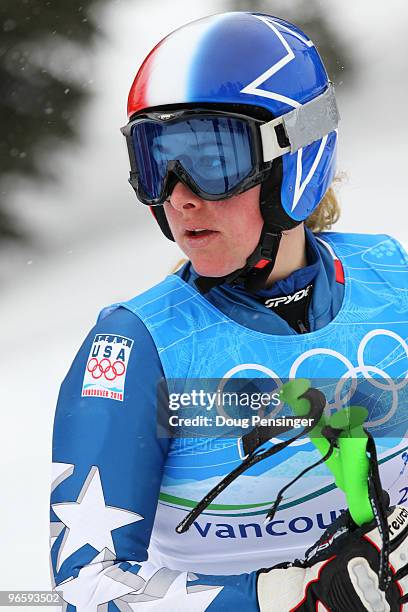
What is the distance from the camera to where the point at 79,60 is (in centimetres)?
691

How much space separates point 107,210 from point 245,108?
4.55 m

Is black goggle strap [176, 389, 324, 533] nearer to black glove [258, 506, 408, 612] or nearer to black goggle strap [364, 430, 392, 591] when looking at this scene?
black goggle strap [364, 430, 392, 591]

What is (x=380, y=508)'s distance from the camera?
1.92 m

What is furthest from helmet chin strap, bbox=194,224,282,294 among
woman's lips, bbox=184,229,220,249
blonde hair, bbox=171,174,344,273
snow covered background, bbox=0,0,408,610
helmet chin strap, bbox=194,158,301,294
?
snow covered background, bbox=0,0,408,610

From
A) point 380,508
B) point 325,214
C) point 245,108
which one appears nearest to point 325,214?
point 325,214

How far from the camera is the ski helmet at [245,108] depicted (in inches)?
80.6

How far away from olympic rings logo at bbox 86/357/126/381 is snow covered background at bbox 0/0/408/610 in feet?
6.09

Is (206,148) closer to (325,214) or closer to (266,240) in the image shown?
(266,240)

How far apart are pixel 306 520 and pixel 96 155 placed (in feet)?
16.5

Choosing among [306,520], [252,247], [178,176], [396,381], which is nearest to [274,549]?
[306,520]

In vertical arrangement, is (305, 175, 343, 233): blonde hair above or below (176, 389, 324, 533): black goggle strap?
above

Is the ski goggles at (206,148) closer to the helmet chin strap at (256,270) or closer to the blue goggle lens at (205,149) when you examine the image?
the blue goggle lens at (205,149)

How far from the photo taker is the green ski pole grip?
1967 mm

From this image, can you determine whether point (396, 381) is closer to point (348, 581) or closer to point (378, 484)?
point (378, 484)
